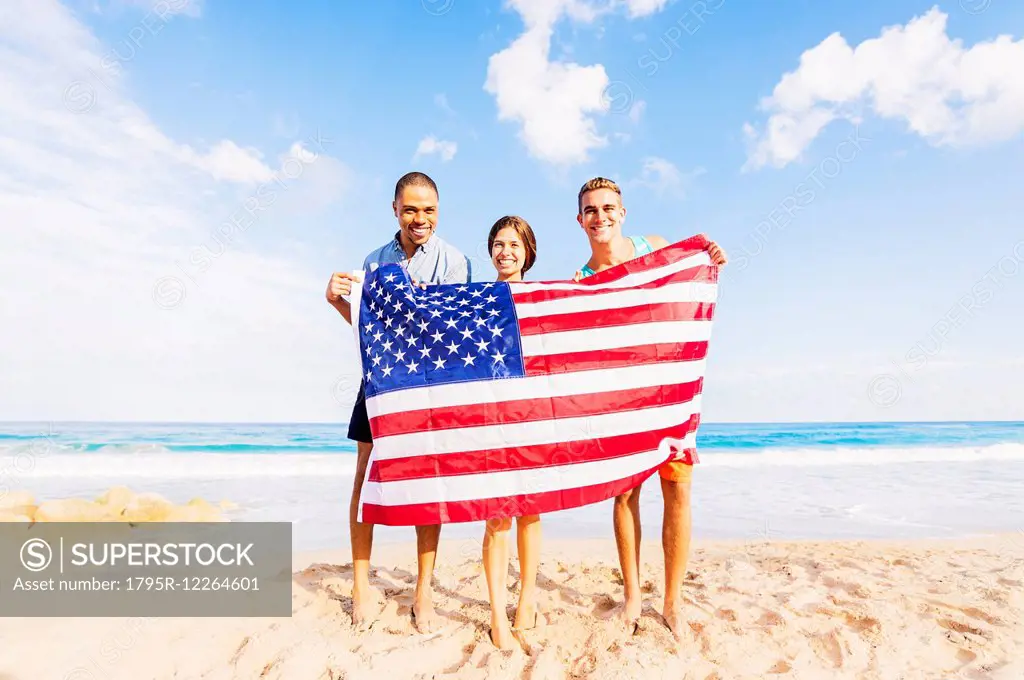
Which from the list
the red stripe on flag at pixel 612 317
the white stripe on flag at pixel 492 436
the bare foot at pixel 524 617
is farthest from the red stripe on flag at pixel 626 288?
the bare foot at pixel 524 617

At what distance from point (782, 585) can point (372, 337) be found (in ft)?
10.7

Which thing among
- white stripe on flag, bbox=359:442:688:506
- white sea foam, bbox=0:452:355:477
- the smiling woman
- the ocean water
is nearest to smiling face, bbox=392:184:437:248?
the smiling woman

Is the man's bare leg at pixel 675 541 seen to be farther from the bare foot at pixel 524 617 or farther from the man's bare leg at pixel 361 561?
the man's bare leg at pixel 361 561

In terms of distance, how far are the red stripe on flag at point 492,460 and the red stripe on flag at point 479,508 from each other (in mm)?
152

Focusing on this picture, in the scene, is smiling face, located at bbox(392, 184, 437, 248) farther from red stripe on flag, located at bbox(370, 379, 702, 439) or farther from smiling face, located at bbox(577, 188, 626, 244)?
red stripe on flag, located at bbox(370, 379, 702, 439)

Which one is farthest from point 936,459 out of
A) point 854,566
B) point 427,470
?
point 427,470

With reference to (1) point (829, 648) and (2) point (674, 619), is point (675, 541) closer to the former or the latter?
(2) point (674, 619)

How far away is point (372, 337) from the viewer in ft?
10.7

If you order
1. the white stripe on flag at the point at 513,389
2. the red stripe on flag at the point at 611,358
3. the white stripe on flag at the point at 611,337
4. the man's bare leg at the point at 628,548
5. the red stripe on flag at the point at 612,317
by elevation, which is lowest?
the man's bare leg at the point at 628,548

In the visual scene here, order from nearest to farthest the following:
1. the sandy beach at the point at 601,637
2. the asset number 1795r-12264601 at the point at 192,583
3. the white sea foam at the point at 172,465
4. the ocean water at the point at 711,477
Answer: the sandy beach at the point at 601,637, the asset number 1795r-12264601 at the point at 192,583, the ocean water at the point at 711,477, the white sea foam at the point at 172,465

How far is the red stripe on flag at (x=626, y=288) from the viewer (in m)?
3.29

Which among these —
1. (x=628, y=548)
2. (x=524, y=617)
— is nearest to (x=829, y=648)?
(x=628, y=548)

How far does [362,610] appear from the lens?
3.45 m

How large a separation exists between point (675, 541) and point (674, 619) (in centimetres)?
44
